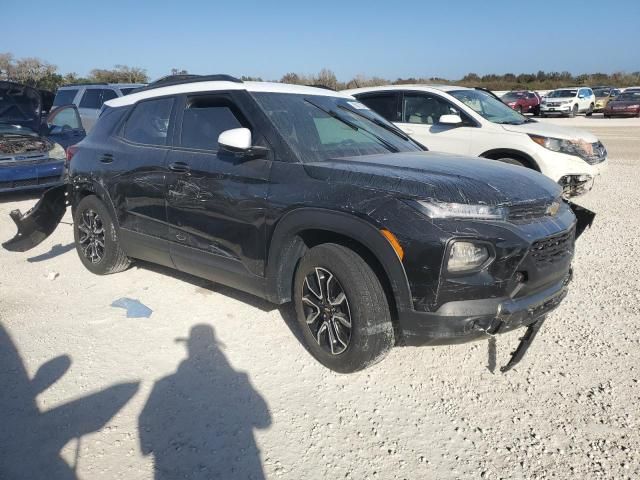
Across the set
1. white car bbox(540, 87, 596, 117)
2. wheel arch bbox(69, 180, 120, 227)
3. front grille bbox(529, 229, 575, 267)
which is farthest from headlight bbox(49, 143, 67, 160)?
white car bbox(540, 87, 596, 117)

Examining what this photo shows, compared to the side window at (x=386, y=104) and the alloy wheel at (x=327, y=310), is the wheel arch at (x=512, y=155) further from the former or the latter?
the alloy wheel at (x=327, y=310)

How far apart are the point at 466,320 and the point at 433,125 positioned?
17.4 feet

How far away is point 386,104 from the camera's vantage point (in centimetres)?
785

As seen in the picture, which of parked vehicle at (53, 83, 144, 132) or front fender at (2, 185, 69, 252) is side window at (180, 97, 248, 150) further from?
parked vehicle at (53, 83, 144, 132)

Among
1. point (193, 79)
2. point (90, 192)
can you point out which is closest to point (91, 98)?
point (90, 192)

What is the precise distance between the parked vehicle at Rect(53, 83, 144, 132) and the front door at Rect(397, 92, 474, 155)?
674 cm

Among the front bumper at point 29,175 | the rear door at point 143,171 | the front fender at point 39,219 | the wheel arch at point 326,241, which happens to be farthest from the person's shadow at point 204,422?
the front bumper at point 29,175

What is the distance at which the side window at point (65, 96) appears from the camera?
12.5 meters

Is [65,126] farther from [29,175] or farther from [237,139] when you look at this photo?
[237,139]

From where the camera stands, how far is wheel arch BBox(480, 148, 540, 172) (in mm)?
6699

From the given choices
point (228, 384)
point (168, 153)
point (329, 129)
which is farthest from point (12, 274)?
point (329, 129)

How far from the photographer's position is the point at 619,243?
5660mm

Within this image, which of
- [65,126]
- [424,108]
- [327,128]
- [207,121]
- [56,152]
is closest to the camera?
[327,128]

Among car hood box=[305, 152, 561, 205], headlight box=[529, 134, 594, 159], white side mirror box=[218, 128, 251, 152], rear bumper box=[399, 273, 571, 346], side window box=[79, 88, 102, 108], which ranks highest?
side window box=[79, 88, 102, 108]
